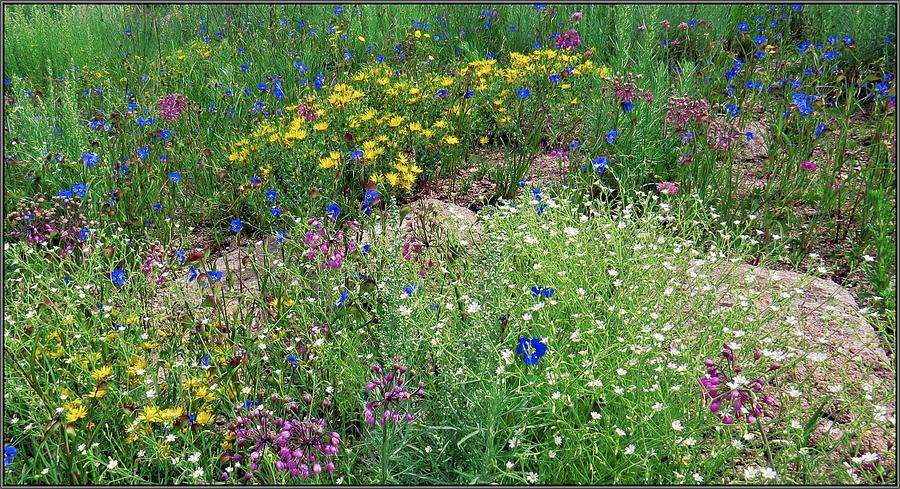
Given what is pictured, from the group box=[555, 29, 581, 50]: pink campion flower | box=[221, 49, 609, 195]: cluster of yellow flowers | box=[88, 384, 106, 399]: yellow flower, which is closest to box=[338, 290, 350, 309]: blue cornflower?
box=[88, 384, 106, 399]: yellow flower

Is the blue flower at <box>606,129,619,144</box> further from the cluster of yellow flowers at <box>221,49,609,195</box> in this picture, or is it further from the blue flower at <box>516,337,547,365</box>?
the blue flower at <box>516,337,547,365</box>

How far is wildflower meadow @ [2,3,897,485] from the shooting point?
6.24ft

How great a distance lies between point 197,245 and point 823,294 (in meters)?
2.99

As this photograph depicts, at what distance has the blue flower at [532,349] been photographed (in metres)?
1.84

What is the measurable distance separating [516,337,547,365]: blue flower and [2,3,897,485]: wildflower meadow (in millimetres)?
32

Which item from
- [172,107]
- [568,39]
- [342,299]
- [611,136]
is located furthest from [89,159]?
[568,39]

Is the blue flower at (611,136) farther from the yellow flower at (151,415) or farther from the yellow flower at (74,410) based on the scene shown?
the yellow flower at (74,410)

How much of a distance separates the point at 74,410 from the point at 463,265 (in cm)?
144

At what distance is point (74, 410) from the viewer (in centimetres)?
205

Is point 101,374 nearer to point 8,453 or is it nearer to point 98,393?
point 98,393

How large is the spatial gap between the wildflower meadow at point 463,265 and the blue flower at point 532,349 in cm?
3

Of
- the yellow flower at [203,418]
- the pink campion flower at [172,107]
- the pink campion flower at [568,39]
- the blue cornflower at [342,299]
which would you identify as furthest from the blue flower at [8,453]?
the pink campion flower at [568,39]

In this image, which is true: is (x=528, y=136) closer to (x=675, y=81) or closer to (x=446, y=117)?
(x=446, y=117)

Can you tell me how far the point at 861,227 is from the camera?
3.07 meters
